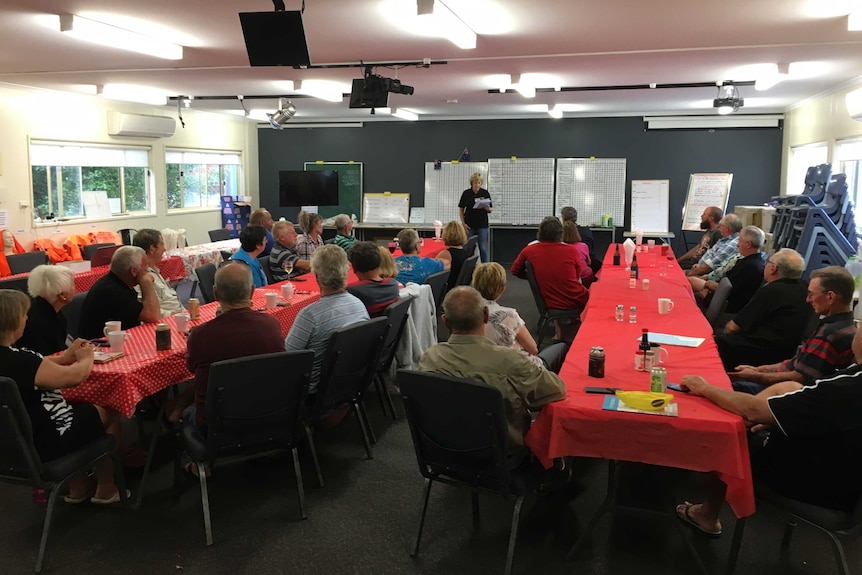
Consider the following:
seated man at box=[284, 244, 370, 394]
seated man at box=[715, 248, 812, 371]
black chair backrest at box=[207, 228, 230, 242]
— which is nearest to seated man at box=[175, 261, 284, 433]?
seated man at box=[284, 244, 370, 394]

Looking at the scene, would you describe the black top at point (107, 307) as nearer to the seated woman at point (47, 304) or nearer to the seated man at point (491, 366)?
the seated woman at point (47, 304)

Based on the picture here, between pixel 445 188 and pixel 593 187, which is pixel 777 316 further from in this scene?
pixel 445 188

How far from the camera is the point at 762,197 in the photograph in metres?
11.6

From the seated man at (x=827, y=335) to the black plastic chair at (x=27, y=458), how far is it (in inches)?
127

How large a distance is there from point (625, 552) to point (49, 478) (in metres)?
2.41

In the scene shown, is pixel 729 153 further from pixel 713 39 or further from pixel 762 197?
pixel 713 39

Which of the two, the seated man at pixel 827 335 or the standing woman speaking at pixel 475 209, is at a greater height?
the standing woman speaking at pixel 475 209

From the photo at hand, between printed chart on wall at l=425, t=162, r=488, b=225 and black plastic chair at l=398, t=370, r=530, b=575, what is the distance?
10.2 metres

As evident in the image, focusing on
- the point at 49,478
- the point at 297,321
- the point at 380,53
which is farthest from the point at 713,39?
the point at 49,478

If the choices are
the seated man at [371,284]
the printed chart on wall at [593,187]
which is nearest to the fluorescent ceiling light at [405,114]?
the printed chart on wall at [593,187]

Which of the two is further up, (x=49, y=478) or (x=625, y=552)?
(x=49, y=478)

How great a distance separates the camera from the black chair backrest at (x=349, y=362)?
10.9 ft

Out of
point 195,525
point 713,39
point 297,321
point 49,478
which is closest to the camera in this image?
point 49,478

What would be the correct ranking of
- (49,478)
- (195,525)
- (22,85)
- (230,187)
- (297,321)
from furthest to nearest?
(230,187) < (22,85) < (297,321) < (195,525) < (49,478)
